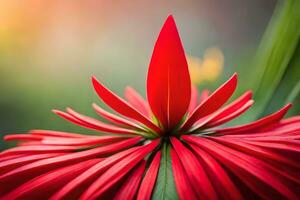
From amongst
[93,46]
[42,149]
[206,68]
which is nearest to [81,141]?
[42,149]

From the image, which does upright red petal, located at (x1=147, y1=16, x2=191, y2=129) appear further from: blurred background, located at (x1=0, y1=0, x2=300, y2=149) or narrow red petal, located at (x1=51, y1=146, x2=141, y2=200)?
blurred background, located at (x1=0, y1=0, x2=300, y2=149)

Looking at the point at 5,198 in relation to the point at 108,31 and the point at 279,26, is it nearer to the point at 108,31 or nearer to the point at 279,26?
the point at 279,26

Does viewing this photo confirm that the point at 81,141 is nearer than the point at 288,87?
Yes

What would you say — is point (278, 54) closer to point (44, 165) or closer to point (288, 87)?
point (288, 87)

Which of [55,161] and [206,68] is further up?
[206,68]

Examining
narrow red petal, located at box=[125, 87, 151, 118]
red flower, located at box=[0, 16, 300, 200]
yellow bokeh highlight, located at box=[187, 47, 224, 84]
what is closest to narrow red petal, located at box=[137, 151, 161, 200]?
red flower, located at box=[0, 16, 300, 200]

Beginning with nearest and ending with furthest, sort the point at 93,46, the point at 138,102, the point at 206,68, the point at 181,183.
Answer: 1. the point at 181,183
2. the point at 138,102
3. the point at 206,68
4. the point at 93,46
